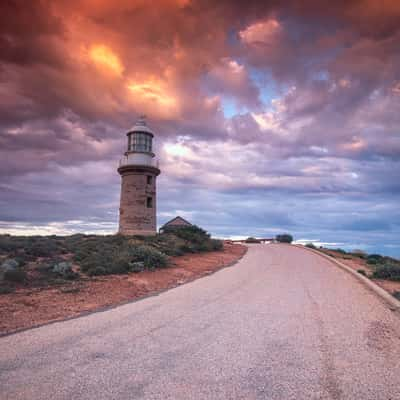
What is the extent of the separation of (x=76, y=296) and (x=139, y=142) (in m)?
20.2

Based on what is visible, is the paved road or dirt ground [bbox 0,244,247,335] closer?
the paved road

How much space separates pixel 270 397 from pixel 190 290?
592 cm

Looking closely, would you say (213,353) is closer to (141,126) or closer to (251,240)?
(141,126)

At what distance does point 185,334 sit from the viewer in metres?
5.27

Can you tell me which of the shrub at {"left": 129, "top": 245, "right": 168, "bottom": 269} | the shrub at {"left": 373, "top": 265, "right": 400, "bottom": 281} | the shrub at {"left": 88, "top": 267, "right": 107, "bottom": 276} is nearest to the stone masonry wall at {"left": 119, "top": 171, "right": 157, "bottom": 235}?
the shrub at {"left": 129, "top": 245, "right": 168, "bottom": 269}

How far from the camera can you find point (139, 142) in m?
26.9

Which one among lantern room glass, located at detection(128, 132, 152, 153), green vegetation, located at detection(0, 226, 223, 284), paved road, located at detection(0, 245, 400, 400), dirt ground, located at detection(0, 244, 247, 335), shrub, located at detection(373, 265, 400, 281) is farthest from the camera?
lantern room glass, located at detection(128, 132, 152, 153)

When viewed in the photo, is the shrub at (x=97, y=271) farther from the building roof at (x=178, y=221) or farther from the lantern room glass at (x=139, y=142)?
the building roof at (x=178, y=221)

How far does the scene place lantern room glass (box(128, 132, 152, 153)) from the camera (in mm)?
26891

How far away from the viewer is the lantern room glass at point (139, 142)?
2689 cm

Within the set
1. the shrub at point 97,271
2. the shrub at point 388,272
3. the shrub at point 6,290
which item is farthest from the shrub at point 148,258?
the shrub at point 388,272

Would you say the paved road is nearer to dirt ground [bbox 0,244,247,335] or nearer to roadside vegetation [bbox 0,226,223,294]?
dirt ground [bbox 0,244,247,335]

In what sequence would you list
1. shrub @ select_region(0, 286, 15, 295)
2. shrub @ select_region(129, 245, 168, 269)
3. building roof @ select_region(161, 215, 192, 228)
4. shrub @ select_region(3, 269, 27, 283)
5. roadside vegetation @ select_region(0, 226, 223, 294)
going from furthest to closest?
building roof @ select_region(161, 215, 192, 228) → shrub @ select_region(129, 245, 168, 269) → roadside vegetation @ select_region(0, 226, 223, 294) → shrub @ select_region(3, 269, 27, 283) → shrub @ select_region(0, 286, 15, 295)

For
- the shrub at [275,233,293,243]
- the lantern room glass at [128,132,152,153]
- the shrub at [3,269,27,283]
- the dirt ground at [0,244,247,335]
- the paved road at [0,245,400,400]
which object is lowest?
the paved road at [0,245,400,400]
